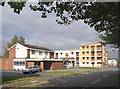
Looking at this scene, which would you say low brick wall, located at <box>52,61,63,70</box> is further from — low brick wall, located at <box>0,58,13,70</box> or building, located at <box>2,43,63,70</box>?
low brick wall, located at <box>0,58,13,70</box>

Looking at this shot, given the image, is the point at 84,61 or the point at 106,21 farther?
the point at 84,61

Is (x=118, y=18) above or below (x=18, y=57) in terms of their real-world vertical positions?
above

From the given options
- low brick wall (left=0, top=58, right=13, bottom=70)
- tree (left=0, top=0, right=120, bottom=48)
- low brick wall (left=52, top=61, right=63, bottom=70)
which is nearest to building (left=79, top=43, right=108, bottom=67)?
low brick wall (left=52, top=61, right=63, bottom=70)

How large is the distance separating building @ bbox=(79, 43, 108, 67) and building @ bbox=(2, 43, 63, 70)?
3597 centimetres

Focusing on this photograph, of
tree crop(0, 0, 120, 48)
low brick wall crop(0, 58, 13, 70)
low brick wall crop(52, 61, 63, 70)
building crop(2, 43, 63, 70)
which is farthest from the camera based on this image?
low brick wall crop(0, 58, 13, 70)

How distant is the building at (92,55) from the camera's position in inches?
3014

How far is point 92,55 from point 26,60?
4505 centimetres

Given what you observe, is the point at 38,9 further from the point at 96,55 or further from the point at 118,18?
the point at 96,55

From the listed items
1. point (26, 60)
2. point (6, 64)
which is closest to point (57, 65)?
point (26, 60)

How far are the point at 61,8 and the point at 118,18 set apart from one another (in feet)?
12.0

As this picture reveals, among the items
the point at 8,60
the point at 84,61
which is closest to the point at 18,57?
the point at 8,60

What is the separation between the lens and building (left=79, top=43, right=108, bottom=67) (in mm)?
76562

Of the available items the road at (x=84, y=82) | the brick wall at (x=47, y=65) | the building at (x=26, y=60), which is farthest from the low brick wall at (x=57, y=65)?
the road at (x=84, y=82)

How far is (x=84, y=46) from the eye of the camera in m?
80.9
